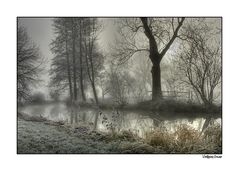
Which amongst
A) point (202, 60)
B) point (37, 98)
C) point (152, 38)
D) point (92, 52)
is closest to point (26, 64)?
point (37, 98)

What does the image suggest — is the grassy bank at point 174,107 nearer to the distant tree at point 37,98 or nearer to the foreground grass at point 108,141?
the foreground grass at point 108,141

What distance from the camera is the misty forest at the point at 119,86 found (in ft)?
25.9

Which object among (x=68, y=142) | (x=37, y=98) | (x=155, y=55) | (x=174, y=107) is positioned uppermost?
(x=155, y=55)

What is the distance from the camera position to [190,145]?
786 centimetres

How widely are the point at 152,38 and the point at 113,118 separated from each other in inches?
52.1

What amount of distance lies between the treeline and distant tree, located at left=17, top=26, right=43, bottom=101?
0.25 m

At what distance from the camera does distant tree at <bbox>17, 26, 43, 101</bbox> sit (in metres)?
7.90

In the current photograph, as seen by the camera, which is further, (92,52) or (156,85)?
(92,52)

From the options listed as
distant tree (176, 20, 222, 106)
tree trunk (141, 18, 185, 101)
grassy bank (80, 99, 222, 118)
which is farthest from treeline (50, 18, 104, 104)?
distant tree (176, 20, 222, 106)

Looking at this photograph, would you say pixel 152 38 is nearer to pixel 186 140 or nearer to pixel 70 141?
pixel 186 140

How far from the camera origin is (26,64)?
7.93m

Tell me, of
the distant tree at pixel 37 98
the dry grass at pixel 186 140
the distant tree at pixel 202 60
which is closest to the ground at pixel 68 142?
the dry grass at pixel 186 140
